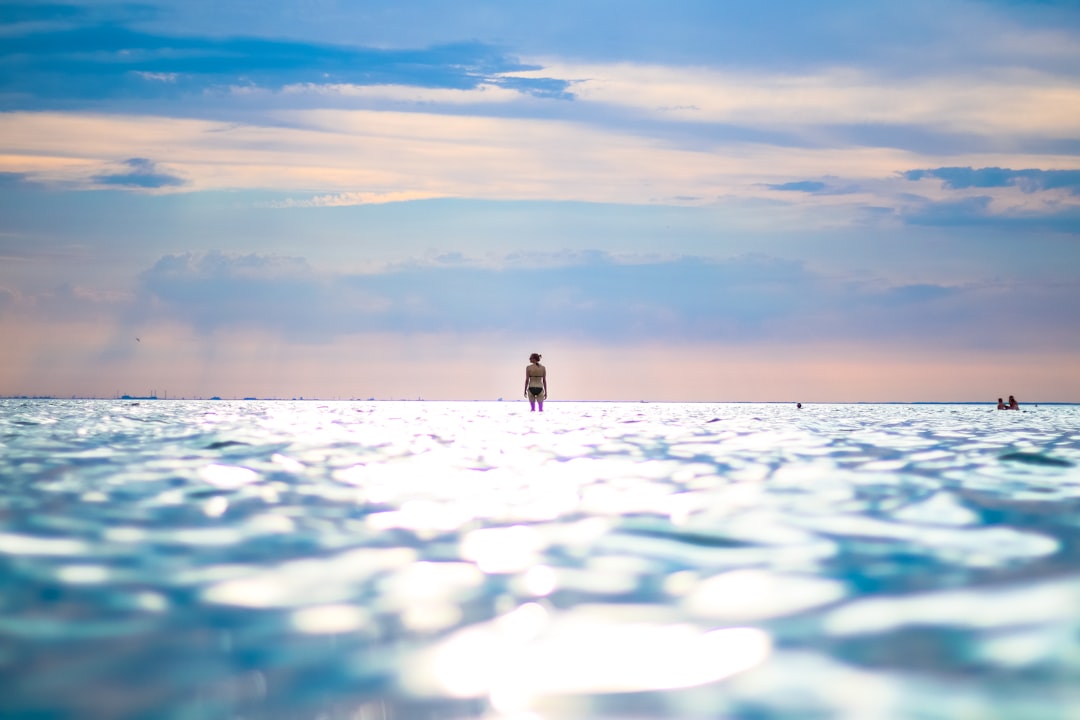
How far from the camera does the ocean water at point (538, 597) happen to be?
369cm

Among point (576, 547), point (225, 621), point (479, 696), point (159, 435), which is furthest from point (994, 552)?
point (159, 435)

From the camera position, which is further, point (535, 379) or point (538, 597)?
point (535, 379)

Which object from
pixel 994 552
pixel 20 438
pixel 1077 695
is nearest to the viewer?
pixel 1077 695

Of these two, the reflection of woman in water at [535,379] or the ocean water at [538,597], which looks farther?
the reflection of woman in water at [535,379]

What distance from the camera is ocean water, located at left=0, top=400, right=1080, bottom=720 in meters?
3.69

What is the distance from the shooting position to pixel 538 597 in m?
5.25

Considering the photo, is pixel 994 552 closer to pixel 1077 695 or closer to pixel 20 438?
pixel 1077 695

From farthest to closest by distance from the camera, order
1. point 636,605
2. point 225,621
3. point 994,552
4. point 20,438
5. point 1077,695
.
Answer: point 20,438, point 994,552, point 636,605, point 225,621, point 1077,695

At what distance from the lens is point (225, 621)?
4.73 meters

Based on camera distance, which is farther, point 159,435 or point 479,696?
point 159,435

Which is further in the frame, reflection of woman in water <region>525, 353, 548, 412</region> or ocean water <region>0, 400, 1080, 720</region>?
reflection of woman in water <region>525, 353, 548, 412</region>

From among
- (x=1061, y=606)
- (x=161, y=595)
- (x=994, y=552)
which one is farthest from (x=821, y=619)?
(x=161, y=595)

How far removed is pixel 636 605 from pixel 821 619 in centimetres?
86

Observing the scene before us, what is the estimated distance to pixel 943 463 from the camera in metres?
13.4
